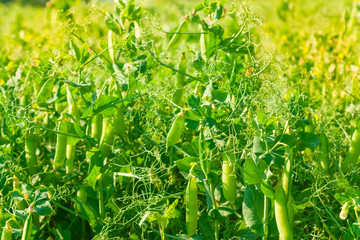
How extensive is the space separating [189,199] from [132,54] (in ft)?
1.82

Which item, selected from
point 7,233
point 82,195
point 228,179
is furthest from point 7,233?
point 228,179

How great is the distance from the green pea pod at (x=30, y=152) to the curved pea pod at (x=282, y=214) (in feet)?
2.64

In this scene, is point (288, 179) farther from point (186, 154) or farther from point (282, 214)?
point (186, 154)

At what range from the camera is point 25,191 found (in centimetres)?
122

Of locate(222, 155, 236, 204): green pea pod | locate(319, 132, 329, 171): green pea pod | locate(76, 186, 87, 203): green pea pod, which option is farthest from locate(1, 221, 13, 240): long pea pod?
locate(319, 132, 329, 171): green pea pod

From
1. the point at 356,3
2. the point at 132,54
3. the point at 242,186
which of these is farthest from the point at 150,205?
the point at 356,3

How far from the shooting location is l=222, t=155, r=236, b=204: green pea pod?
3.59 ft

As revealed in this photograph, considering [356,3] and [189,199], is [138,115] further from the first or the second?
[356,3]

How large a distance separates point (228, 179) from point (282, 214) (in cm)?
17

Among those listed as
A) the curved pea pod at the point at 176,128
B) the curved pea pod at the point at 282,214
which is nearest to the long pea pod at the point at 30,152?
the curved pea pod at the point at 176,128

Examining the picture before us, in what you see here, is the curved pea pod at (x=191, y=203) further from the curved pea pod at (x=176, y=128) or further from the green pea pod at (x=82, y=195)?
the green pea pod at (x=82, y=195)

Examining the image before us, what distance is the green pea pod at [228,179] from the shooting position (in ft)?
3.59

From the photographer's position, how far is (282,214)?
986 mm

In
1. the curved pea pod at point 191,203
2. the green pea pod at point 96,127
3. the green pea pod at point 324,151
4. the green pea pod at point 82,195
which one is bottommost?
the green pea pod at point 82,195
